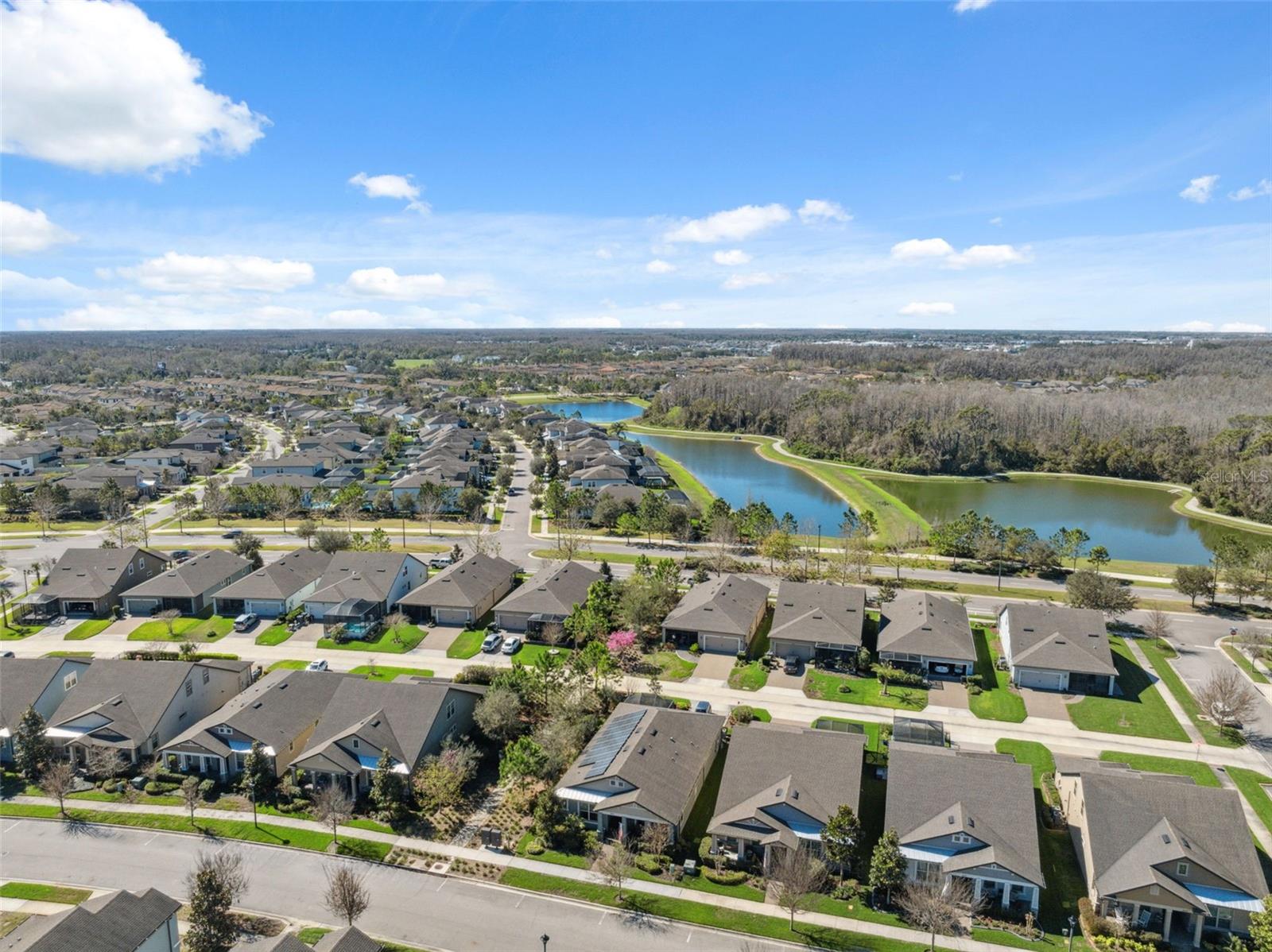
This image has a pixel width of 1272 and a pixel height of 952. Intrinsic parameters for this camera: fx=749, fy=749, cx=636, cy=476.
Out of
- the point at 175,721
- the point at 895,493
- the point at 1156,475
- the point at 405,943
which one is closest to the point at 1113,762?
the point at 405,943

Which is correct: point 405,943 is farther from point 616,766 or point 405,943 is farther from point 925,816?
point 925,816

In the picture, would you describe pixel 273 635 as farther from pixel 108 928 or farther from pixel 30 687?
pixel 108 928

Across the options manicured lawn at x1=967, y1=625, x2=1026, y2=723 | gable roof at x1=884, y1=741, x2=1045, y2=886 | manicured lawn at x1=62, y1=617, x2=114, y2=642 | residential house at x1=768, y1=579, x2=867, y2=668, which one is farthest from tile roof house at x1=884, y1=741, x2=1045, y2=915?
manicured lawn at x1=62, y1=617, x2=114, y2=642

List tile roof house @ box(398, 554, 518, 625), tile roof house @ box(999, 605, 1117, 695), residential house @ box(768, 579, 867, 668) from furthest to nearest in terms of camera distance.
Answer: tile roof house @ box(398, 554, 518, 625)
residential house @ box(768, 579, 867, 668)
tile roof house @ box(999, 605, 1117, 695)

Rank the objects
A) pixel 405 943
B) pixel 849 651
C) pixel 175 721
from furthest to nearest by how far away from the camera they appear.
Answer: pixel 849 651, pixel 175 721, pixel 405 943

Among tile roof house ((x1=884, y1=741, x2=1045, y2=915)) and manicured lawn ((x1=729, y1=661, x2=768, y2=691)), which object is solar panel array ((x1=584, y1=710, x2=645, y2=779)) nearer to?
manicured lawn ((x1=729, y1=661, x2=768, y2=691))

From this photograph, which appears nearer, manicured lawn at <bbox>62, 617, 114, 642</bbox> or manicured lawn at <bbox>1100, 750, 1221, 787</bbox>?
manicured lawn at <bbox>1100, 750, 1221, 787</bbox>
